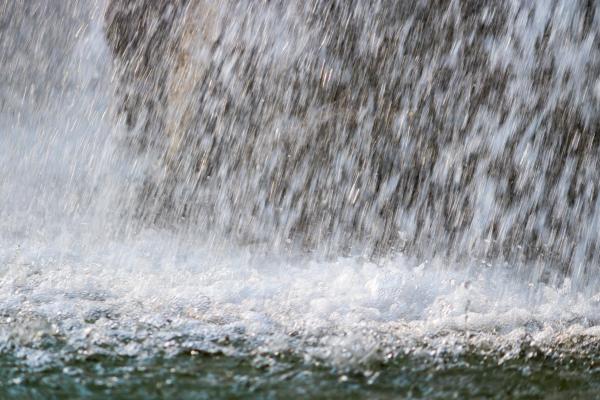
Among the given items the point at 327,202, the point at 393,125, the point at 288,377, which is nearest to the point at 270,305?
the point at 288,377

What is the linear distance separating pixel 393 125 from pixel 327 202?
560 millimetres

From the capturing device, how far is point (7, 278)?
3656 millimetres

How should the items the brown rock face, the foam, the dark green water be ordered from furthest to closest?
the brown rock face
the foam
the dark green water

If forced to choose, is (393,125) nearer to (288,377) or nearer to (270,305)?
(270,305)

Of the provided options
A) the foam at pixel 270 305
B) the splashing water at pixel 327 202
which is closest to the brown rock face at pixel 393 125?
the splashing water at pixel 327 202

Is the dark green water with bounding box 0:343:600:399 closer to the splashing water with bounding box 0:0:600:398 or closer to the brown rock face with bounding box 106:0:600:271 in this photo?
the splashing water with bounding box 0:0:600:398

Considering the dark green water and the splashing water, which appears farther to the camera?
the splashing water

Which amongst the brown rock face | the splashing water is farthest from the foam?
the brown rock face

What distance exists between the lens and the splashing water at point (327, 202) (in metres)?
2.93

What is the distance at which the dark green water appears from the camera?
2.40m

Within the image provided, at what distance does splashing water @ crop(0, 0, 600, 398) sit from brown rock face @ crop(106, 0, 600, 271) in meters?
0.01

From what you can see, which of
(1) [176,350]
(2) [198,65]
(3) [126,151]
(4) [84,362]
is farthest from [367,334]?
(3) [126,151]

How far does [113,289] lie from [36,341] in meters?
0.75

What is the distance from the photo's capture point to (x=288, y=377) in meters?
2.52
